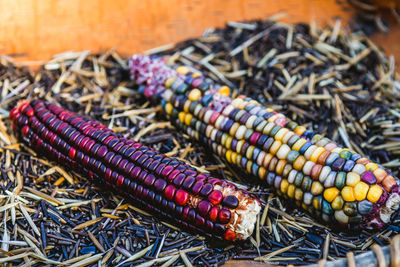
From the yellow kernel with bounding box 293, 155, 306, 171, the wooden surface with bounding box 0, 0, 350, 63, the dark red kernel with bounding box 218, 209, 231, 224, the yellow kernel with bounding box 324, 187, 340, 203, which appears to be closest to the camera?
the dark red kernel with bounding box 218, 209, 231, 224

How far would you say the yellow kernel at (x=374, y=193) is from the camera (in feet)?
6.10

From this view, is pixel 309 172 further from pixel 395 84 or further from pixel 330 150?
pixel 395 84

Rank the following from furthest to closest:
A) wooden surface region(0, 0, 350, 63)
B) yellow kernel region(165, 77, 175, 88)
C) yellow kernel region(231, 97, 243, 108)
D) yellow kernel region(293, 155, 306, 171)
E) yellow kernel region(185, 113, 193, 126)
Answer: wooden surface region(0, 0, 350, 63), yellow kernel region(165, 77, 175, 88), yellow kernel region(185, 113, 193, 126), yellow kernel region(231, 97, 243, 108), yellow kernel region(293, 155, 306, 171)

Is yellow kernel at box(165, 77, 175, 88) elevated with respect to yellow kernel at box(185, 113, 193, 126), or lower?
elevated

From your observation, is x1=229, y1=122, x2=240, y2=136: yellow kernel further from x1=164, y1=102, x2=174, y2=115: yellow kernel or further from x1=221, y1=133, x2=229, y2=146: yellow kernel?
x1=164, y1=102, x2=174, y2=115: yellow kernel

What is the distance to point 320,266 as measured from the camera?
4.97ft

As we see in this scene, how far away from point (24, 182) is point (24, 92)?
73 centimetres

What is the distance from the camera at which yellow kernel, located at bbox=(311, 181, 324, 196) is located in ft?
6.54

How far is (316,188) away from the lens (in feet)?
6.57

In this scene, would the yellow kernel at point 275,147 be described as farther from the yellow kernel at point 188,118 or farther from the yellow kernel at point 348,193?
the yellow kernel at point 188,118

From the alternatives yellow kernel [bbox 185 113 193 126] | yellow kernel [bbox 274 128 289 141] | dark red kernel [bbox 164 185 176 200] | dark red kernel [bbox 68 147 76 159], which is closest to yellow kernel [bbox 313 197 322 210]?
yellow kernel [bbox 274 128 289 141]

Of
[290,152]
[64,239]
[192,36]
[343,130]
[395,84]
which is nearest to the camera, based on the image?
[64,239]

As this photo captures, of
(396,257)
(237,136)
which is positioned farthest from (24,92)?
(396,257)

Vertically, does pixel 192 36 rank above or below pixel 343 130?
above
